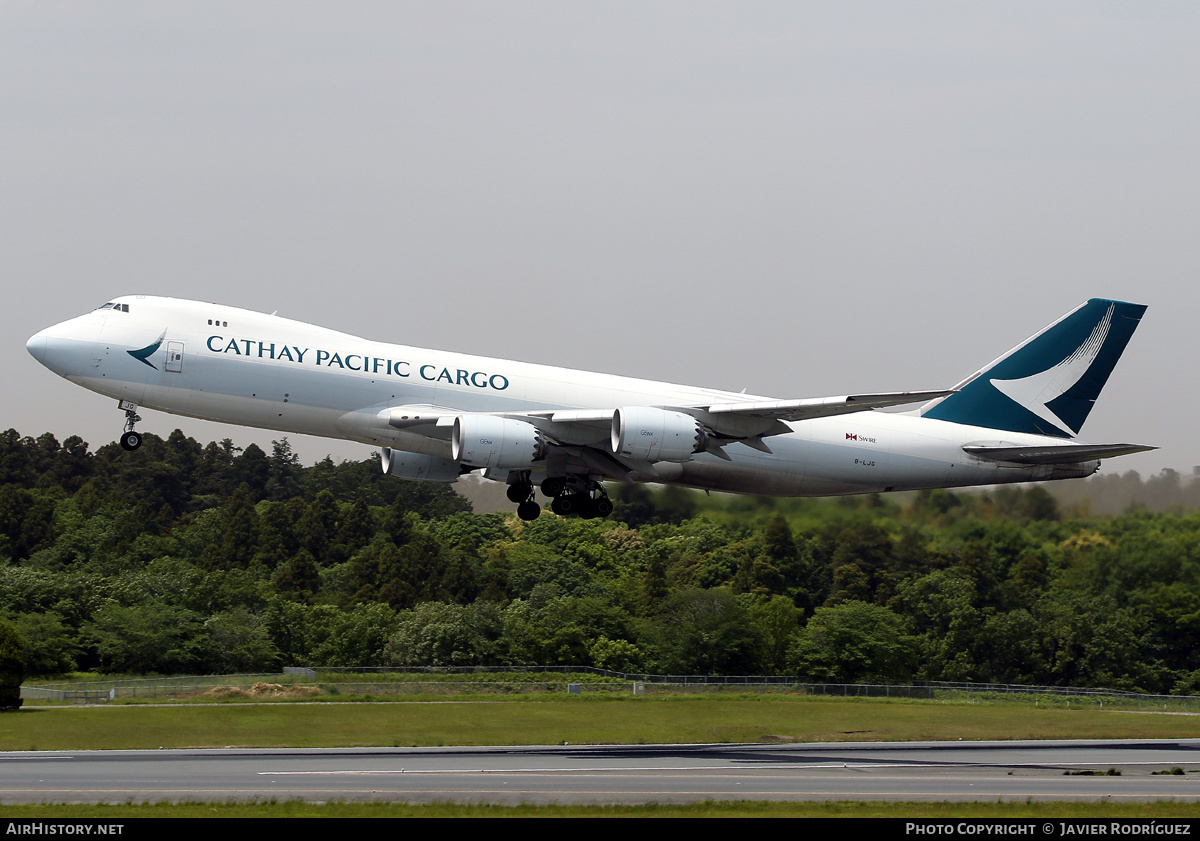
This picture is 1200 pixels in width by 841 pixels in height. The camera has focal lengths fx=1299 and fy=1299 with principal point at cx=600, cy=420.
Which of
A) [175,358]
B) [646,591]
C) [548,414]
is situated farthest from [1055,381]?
[646,591]

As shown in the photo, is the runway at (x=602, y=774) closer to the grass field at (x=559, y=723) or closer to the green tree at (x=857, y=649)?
the grass field at (x=559, y=723)

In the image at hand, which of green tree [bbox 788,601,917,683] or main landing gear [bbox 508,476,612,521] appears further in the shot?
green tree [bbox 788,601,917,683]

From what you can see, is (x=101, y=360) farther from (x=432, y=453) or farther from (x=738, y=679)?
(x=738, y=679)

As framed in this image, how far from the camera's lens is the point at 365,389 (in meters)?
38.4

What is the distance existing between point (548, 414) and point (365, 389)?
17.9 feet

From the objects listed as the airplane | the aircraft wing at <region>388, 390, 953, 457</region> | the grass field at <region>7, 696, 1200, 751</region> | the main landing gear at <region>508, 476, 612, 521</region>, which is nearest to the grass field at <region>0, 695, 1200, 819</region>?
the grass field at <region>7, 696, 1200, 751</region>

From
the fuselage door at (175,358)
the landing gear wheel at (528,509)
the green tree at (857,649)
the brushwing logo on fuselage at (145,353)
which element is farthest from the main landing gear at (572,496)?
the green tree at (857,649)

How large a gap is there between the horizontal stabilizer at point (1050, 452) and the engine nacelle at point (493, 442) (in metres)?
→ 15.6

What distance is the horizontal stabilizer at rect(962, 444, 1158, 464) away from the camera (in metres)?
40.7

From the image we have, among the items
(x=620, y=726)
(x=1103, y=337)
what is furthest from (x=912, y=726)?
(x=1103, y=337)

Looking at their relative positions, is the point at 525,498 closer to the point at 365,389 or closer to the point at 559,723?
the point at 365,389

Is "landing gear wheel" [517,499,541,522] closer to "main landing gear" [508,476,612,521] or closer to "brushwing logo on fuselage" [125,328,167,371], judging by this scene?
"main landing gear" [508,476,612,521]

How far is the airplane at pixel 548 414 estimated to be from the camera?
37.4 metres

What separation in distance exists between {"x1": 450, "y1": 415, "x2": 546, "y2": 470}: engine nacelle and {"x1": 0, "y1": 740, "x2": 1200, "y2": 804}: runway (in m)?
8.99
